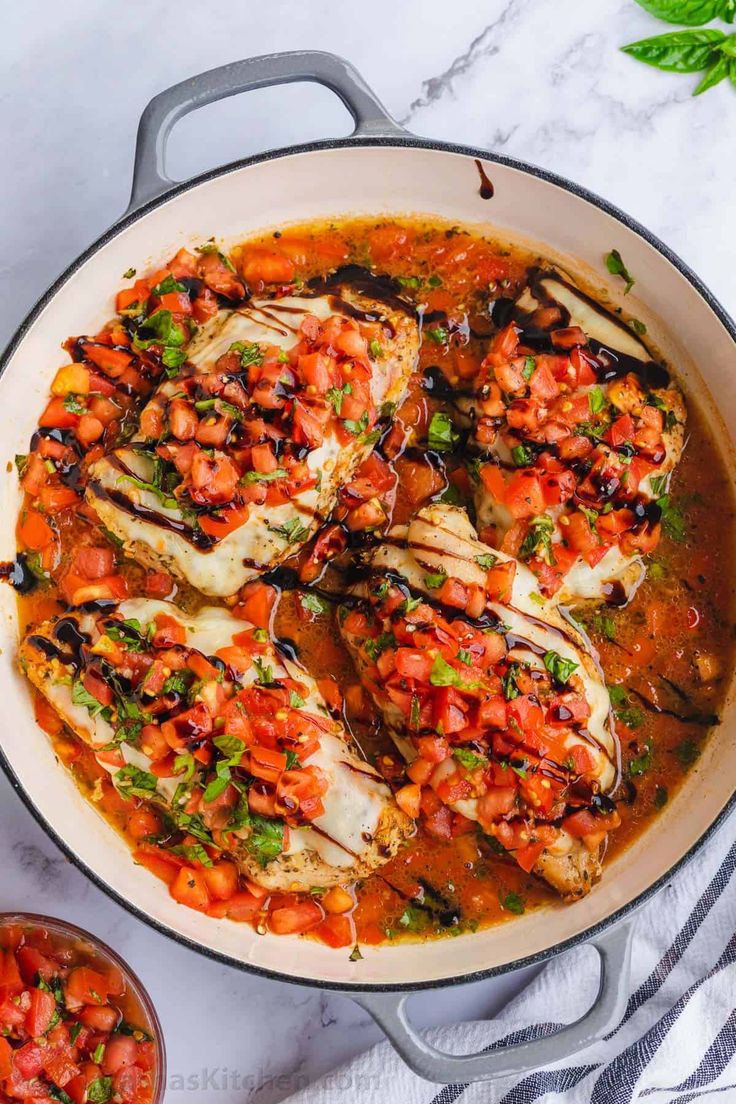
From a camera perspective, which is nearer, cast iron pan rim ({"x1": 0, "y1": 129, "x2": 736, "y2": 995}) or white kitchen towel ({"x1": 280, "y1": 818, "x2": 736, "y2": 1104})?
cast iron pan rim ({"x1": 0, "y1": 129, "x2": 736, "y2": 995})

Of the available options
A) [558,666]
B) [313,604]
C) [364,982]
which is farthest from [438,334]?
[364,982]

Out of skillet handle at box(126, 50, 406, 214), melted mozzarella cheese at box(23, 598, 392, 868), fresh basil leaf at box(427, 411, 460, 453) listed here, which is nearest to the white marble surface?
skillet handle at box(126, 50, 406, 214)

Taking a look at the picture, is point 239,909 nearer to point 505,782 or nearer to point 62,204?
point 505,782

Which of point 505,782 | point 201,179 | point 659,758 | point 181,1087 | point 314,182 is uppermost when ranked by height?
point 314,182

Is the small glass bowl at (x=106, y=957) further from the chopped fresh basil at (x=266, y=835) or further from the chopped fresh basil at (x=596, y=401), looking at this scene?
the chopped fresh basil at (x=596, y=401)

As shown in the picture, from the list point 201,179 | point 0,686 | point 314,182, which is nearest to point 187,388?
point 201,179

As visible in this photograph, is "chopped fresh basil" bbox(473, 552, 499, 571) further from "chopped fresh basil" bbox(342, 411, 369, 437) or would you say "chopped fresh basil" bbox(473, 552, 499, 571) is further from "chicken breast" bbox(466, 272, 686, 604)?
"chopped fresh basil" bbox(342, 411, 369, 437)
